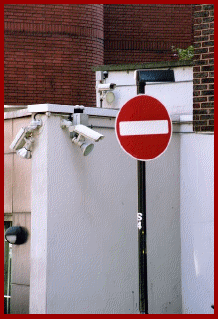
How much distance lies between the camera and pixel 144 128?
8367 mm

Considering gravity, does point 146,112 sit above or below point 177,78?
below

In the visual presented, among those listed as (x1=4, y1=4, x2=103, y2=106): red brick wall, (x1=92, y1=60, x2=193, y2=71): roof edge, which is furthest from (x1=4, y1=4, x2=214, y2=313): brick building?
(x1=92, y1=60, x2=193, y2=71): roof edge

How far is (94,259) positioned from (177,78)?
152 inches

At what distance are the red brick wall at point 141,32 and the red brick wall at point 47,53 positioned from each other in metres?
1.45

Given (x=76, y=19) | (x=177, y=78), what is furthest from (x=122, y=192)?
(x=76, y=19)

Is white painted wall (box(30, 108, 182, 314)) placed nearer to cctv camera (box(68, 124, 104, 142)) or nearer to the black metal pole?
cctv camera (box(68, 124, 104, 142))

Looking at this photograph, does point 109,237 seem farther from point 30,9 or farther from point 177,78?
point 30,9

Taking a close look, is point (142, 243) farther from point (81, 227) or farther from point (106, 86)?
point (106, 86)

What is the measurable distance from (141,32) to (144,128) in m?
11.7

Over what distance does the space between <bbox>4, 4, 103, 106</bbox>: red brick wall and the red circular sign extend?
30.8 ft

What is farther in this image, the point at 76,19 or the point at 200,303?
the point at 76,19

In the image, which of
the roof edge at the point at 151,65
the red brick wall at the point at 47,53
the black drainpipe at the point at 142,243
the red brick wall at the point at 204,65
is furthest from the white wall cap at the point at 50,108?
the red brick wall at the point at 47,53

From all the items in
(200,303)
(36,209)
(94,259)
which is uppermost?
(36,209)

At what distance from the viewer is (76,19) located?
17.9m
